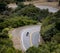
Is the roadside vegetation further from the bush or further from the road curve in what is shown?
the road curve

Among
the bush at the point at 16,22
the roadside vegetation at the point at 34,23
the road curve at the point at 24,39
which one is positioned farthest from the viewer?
the bush at the point at 16,22

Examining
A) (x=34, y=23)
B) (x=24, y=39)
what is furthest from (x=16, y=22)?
(x=24, y=39)

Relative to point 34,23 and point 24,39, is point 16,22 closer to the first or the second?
point 34,23

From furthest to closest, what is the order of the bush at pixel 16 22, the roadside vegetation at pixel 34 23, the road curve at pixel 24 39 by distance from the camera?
the bush at pixel 16 22, the road curve at pixel 24 39, the roadside vegetation at pixel 34 23

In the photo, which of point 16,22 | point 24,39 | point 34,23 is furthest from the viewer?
point 34,23

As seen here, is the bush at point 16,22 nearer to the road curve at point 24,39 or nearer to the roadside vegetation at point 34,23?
the roadside vegetation at point 34,23

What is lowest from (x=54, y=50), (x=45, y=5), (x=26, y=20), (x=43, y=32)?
(x=45, y=5)

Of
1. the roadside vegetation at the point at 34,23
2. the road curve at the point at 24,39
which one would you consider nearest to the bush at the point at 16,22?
the roadside vegetation at the point at 34,23

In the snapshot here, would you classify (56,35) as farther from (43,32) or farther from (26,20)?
(26,20)

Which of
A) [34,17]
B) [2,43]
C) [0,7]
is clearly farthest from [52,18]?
[0,7]
